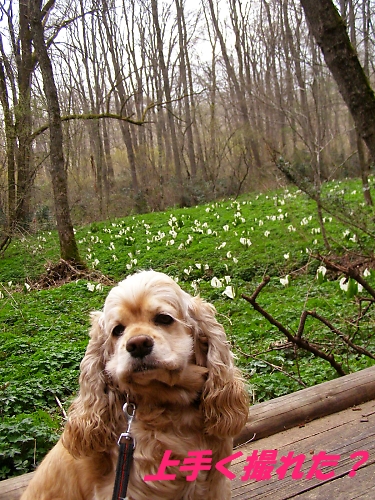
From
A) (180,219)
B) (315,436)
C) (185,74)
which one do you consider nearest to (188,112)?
(185,74)

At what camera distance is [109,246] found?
1364cm

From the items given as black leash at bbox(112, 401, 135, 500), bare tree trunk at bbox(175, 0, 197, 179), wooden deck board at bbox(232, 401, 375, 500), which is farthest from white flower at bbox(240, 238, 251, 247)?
bare tree trunk at bbox(175, 0, 197, 179)

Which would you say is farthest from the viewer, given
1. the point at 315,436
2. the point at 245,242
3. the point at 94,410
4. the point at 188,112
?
the point at 188,112

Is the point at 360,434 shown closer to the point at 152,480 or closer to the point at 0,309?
the point at 152,480

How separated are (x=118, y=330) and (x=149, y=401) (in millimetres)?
338

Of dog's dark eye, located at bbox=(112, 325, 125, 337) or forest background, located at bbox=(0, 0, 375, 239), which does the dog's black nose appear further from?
forest background, located at bbox=(0, 0, 375, 239)

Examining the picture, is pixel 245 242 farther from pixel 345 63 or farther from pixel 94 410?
pixel 94 410

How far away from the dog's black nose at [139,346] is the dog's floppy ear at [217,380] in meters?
0.47

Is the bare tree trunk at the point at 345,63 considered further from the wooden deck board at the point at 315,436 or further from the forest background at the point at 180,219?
the wooden deck board at the point at 315,436

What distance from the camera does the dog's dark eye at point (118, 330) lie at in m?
2.14

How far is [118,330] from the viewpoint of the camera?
2162mm

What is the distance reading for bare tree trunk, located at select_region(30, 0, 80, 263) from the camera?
37.2ft

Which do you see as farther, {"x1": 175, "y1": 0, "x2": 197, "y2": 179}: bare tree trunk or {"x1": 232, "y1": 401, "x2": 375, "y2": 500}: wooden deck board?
{"x1": 175, "y1": 0, "x2": 197, "y2": 179}: bare tree trunk

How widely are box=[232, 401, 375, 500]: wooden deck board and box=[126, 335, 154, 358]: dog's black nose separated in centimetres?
108
